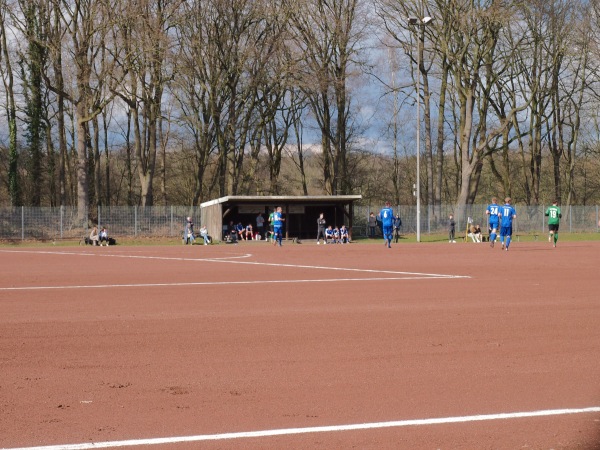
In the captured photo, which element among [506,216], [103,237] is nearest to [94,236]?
[103,237]

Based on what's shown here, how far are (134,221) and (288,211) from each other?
9.26 m

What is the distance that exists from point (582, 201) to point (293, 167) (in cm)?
2690

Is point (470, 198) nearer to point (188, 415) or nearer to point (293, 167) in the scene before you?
point (293, 167)

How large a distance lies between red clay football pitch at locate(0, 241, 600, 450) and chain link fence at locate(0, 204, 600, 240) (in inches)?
1220

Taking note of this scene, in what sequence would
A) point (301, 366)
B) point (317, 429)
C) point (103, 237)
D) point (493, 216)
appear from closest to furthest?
point (317, 429), point (301, 366), point (493, 216), point (103, 237)

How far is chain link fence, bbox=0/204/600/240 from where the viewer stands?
146 ft

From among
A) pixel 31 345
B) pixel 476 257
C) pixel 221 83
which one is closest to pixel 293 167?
pixel 221 83

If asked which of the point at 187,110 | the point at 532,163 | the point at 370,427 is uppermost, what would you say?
the point at 187,110

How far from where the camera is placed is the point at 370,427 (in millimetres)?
5688

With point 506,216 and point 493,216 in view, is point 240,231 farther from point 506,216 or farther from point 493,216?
point 506,216

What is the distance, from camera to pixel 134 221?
46.3 m

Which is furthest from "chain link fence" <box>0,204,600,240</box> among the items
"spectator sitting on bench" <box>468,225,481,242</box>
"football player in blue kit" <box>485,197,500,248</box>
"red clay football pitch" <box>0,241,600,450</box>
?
"red clay football pitch" <box>0,241,600,450</box>

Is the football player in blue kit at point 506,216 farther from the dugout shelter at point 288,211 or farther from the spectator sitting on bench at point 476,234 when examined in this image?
the dugout shelter at point 288,211

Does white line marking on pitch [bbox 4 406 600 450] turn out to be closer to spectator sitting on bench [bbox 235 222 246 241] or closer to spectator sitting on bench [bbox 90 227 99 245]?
spectator sitting on bench [bbox 90 227 99 245]
